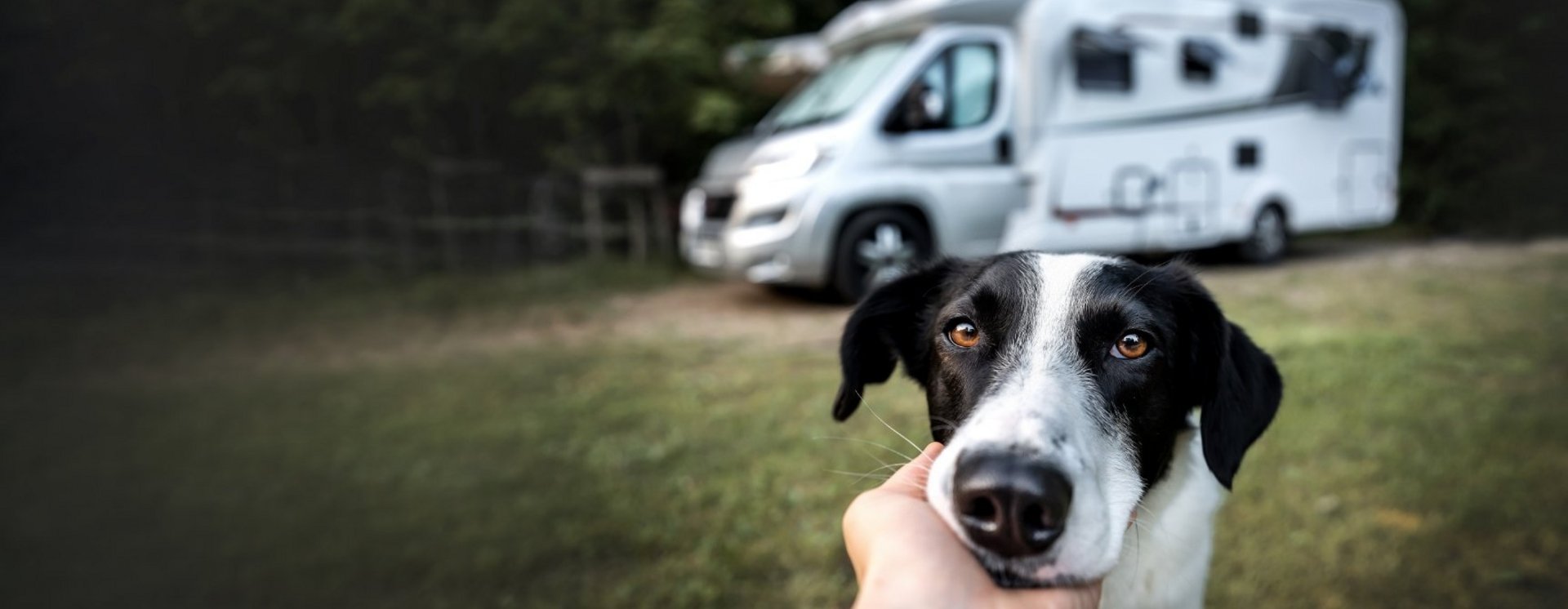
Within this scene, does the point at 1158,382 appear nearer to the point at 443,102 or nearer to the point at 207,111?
the point at 443,102

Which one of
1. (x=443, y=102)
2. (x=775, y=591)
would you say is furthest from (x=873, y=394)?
(x=443, y=102)

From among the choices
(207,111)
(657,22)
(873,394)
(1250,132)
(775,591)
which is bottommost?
(775,591)

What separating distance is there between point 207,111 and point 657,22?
5.61 meters

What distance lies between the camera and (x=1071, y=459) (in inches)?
44.6

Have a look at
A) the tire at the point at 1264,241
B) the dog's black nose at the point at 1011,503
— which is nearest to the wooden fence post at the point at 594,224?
the tire at the point at 1264,241

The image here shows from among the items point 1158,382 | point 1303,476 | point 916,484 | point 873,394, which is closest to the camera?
point 916,484

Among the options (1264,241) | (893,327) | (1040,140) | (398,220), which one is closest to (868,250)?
(1040,140)

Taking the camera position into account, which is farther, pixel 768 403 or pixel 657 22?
pixel 657 22

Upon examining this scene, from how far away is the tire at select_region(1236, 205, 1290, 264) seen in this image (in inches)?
369

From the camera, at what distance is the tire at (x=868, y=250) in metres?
7.16

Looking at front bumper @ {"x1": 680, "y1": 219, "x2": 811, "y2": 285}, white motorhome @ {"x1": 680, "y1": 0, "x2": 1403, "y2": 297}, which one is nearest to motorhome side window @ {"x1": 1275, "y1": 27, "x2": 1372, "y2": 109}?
white motorhome @ {"x1": 680, "y1": 0, "x2": 1403, "y2": 297}

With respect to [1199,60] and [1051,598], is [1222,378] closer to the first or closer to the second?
[1051,598]

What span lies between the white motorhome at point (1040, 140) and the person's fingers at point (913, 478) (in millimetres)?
5634

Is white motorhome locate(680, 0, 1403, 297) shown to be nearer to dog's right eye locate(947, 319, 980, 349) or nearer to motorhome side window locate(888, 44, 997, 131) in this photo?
motorhome side window locate(888, 44, 997, 131)
